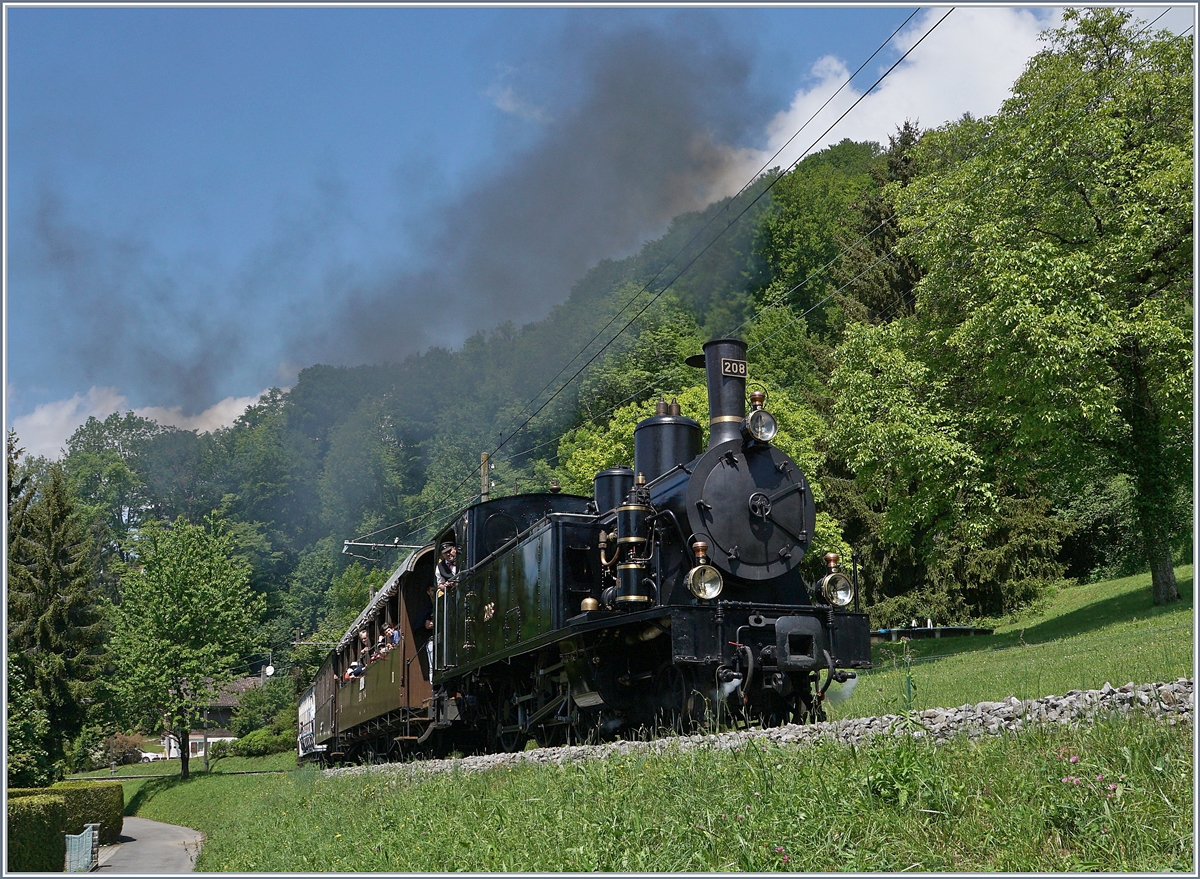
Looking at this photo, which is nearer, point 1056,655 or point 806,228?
point 1056,655

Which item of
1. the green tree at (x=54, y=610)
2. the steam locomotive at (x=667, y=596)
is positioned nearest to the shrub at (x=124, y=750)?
the green tree at (x=54, y=610)

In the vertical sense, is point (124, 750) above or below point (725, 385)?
below

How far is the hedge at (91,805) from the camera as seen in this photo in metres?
22.3

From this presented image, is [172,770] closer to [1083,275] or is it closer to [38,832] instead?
[38,832]

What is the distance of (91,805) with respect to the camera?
2405 cm

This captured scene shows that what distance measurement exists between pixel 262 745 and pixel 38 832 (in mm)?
33027

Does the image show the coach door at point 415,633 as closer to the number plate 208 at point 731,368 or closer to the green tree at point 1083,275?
the number plate 208 at point 731,368

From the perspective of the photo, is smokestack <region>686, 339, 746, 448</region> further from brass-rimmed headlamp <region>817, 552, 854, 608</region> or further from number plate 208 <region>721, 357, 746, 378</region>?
brass-rimmed headlamp <region>817, 552, 854, 608</region>

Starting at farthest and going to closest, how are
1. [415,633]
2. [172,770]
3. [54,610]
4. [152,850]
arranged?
1. [172,770]
2. [54,610]
3. [152,850]
4. [415,633]

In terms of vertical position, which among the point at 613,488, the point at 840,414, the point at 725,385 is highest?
the point at 840,414

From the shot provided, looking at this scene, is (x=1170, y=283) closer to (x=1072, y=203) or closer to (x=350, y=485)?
(x=1072, y=203)

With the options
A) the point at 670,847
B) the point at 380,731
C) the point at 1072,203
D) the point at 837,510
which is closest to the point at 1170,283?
the point at 1072,203

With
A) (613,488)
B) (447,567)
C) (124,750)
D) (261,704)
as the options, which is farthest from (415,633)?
(124,750)

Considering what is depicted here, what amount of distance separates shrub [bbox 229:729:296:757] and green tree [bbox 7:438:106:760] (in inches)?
538
